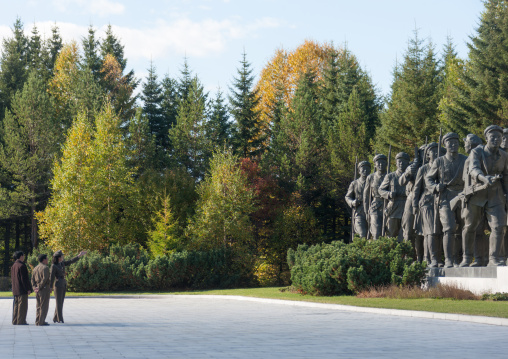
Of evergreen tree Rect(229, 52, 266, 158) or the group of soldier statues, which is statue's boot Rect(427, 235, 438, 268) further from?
evergreen tree Rect(229, 52, 266, 158)

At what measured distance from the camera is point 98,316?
54.3ft

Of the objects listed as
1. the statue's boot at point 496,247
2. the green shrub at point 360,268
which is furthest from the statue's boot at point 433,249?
the statue's boot at point 496,247

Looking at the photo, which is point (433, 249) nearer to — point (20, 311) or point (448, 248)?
point (448, 248)

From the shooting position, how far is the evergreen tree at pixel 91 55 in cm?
5569

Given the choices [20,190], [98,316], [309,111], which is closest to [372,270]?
[98,316]

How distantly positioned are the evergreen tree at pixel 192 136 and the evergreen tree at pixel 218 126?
2.07 ft

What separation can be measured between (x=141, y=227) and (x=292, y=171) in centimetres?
1204

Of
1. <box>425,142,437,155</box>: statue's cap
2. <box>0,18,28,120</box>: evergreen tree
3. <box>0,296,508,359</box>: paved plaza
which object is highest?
<box>0,18,28,120</box>: evergreen tree

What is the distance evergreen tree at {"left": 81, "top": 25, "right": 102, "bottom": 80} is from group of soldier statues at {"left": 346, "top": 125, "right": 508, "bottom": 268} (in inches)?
1407

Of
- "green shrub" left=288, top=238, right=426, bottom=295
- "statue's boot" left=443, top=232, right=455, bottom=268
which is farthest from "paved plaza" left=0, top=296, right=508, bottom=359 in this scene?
"statue's boot" left=443, top=232, right=455, bottom=268

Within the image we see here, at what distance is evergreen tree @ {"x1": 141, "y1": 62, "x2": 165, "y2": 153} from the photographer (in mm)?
57250

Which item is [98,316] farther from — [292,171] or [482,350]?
[292,171]

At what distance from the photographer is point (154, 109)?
57.8 m

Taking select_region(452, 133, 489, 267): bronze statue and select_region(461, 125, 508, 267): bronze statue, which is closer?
select_region(461, 125, 508, 267): bronze statue
